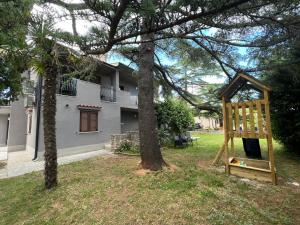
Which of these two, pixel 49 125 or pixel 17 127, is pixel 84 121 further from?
pixel 49 125

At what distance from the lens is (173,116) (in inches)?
549

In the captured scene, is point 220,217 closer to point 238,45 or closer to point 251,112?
point 251,112

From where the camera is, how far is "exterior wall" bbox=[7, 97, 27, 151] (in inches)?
534

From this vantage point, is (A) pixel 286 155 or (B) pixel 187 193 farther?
(A) pixel 286 155

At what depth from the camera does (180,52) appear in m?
8.51

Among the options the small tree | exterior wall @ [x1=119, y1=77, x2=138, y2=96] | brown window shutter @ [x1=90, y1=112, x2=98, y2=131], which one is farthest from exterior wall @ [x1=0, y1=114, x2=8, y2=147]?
the small tree

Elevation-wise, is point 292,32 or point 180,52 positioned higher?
point 180,52

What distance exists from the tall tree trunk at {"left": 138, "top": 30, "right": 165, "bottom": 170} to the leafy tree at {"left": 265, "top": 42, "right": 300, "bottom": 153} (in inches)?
198

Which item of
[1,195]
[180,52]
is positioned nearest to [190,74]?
[180,52]

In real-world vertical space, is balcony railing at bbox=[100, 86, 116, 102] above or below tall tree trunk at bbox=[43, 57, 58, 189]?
above

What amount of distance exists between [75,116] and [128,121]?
26.0 ft

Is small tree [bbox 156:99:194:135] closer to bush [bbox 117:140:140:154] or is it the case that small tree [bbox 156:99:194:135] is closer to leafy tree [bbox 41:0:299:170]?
bush [bbox 117:140:140:154]

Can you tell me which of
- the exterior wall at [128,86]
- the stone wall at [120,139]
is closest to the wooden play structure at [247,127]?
the stone wall at [120,139]

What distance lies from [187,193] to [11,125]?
46.1ft
